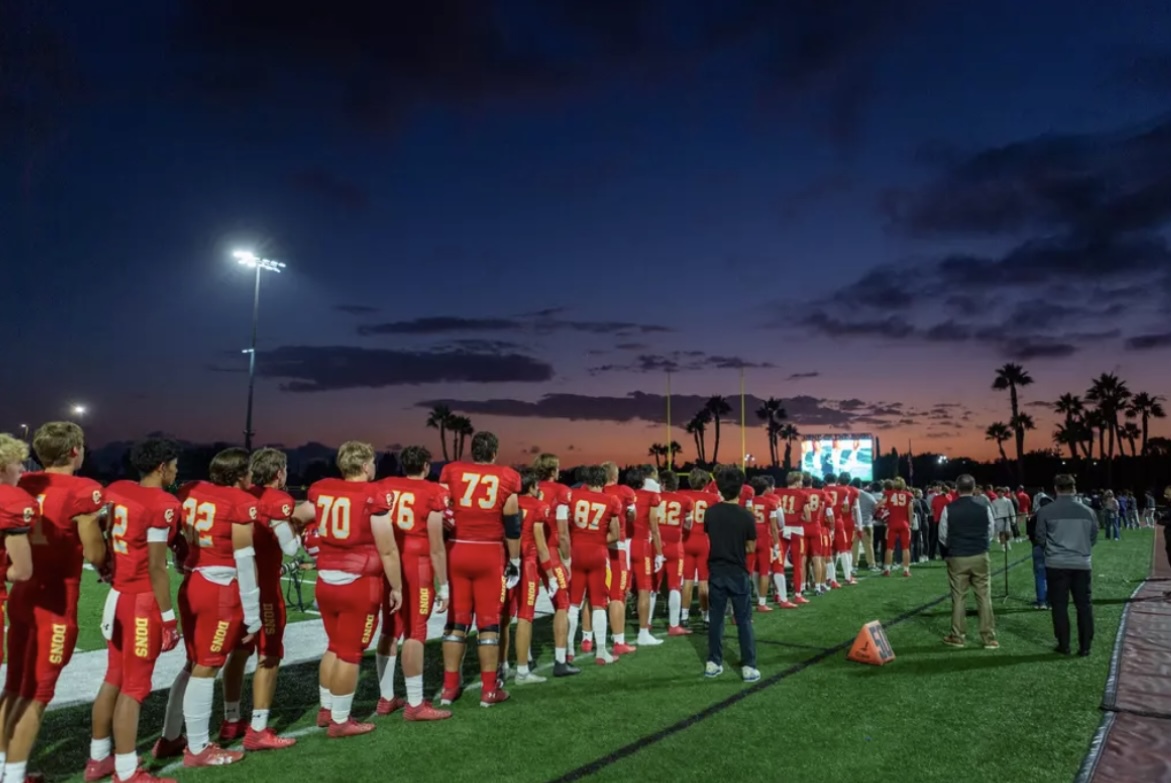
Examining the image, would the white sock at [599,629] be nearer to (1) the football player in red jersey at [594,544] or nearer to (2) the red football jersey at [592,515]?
(1) the football player in red jersey at [594,544]

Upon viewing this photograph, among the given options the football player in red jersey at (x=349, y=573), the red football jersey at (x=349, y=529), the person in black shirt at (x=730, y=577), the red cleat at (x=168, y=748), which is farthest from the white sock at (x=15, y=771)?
the person in black shirt at (x=730, y=577)

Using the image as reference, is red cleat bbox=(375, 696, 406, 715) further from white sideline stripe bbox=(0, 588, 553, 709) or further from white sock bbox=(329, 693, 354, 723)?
white sideline stripe bbox=(0, 588, 553, 709)

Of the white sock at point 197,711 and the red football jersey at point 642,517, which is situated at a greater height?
the red football jersey at point 642,517

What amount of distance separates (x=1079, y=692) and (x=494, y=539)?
19.4 ft

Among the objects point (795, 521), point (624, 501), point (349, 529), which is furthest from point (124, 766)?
point (795, 521)

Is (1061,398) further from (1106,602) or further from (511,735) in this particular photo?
(511,735)

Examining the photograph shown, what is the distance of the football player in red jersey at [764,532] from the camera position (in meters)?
12.0

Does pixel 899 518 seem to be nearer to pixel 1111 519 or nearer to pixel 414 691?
pixel 414 691

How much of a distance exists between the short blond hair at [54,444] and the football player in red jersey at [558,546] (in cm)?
436

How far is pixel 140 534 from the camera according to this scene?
4.96 meters

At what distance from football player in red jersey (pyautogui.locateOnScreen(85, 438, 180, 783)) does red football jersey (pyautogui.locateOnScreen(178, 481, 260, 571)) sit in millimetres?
356

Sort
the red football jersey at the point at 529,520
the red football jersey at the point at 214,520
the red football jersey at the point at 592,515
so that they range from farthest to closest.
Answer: the red football jersey at the point at 592,515, the red football jersey at the point at 529,520, the red football jersey at the point at 214,520

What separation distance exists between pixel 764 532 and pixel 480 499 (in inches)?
275

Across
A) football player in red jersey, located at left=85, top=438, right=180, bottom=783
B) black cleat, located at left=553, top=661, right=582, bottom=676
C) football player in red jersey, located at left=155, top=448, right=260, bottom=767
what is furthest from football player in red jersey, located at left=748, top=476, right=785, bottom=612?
football player in red jersey, located at left=85, top=438, right=180, bottom=783
